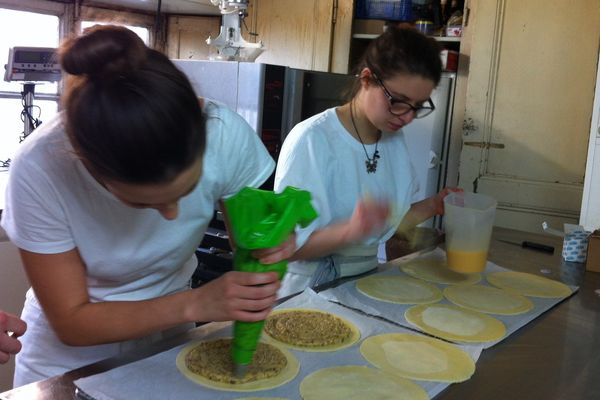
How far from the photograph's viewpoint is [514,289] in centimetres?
150

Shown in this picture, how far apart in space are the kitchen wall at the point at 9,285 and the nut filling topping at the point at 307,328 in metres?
1.22

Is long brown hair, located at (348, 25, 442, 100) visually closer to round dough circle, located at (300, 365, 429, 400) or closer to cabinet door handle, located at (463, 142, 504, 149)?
round dough circle, located at (300, 365, 429, 400)

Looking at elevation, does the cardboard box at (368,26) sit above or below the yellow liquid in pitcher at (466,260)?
above

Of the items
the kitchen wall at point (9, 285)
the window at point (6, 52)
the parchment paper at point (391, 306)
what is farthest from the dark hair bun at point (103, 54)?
the window at point (6, 52)

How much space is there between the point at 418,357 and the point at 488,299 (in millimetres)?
409

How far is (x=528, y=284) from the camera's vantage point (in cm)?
154

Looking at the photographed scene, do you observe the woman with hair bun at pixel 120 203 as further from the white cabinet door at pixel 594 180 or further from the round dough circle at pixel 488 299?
the white cabinet door at pixel 594 180

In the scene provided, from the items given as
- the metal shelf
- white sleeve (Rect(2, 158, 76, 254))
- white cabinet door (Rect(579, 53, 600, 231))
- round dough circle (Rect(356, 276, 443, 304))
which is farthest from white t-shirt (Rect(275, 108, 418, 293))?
the metal shelf

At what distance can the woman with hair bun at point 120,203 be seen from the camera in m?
0.76

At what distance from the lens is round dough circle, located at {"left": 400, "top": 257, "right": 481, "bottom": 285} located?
5.00ft

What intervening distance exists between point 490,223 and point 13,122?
7.97ft

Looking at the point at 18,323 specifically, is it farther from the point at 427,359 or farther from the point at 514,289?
the point at 514,289

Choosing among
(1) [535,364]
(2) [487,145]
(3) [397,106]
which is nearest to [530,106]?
(2) [487,145]

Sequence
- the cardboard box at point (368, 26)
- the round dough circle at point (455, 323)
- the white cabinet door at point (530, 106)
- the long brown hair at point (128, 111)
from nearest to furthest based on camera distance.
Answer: the long brown hair at point (128, 111) → the round dough circle at point (455, 323) → the white cabinet door at point (530, 106) → the cardboard box at point (368, 26)
